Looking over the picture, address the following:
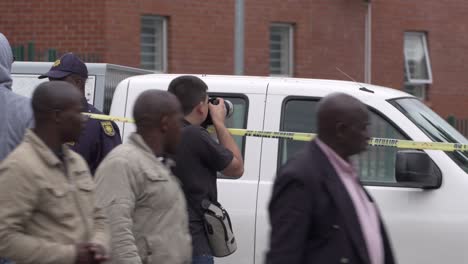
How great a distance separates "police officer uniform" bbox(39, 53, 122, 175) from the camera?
665 cm

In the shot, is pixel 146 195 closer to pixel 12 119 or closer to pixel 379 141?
pixel 12 119

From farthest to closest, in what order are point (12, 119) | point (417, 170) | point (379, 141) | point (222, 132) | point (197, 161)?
point (379, 141) → point (417, 170) → point (222, 132) → point (197, 161) → point (12, 119)

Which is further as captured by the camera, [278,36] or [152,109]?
[278,36]

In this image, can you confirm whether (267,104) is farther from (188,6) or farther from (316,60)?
(316,60)

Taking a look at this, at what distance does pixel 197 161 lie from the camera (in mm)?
6141

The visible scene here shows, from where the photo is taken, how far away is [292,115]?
777 centimetres

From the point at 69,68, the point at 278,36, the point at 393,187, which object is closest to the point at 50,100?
the point at 69,68

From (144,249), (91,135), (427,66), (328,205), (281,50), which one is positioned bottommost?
(144,249)

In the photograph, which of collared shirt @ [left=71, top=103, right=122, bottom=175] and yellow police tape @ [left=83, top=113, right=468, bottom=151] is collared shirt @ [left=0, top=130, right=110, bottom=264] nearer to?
collared shirt @ [left=71, top=103, right=122, bottom=175]

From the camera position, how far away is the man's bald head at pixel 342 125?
14.4 ft

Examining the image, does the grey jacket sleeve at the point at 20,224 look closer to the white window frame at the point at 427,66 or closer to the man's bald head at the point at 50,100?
the man's bald head at the point at 50,100

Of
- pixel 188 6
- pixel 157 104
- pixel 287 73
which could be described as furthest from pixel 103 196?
pixel 287 73

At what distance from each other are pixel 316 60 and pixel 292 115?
11.6 metres

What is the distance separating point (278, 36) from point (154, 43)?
2.47 m
